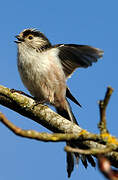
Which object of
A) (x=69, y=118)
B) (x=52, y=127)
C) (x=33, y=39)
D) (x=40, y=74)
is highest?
(x=33, y=39)

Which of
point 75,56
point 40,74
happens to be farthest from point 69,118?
point 75,56

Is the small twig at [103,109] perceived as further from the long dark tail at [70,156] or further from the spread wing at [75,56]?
the spread wing at [75,56]

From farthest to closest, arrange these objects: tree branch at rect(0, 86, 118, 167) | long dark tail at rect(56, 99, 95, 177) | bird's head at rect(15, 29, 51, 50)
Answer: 1. bird's head at rect(15, 29, 51, 50)
2. long dark tail at rect(56, 99, 95, 177)
3. tree branch at rect(0, 86, 118, 167)

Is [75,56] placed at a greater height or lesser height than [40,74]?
greater

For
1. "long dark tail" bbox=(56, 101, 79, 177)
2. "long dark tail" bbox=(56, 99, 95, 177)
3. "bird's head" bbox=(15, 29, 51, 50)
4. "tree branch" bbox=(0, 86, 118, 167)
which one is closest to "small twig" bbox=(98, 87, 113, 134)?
"tree branch" bbox=(0, 86, 118, 167)

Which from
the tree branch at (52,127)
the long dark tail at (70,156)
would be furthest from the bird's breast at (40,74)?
the tree branch at (52,127)

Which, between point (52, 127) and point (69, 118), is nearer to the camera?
point (52, 127)

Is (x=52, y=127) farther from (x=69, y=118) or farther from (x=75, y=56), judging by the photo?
(x=75, y=56)

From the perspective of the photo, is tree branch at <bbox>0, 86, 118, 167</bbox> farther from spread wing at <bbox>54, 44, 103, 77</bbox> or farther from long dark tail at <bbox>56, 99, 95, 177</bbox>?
spread wing at <bbox>54, 44, 103, 77</bbox>

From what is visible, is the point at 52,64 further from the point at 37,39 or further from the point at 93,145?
the point at 93,145
